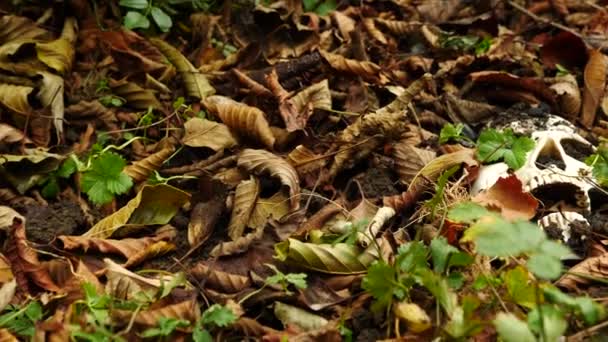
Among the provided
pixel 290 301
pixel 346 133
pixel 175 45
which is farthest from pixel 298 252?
pixel 175 45

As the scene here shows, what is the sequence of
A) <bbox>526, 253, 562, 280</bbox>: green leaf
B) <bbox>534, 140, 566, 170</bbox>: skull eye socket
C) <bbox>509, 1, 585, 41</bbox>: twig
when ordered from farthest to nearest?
<bbox>509, 1, 585, 41</bbox>: twig, <bbox>534, 140, 566, 170</bbox>: skull eye socket, <bbox>526, 253, 562, 280</bbox>: green leaf

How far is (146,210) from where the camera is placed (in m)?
2.27

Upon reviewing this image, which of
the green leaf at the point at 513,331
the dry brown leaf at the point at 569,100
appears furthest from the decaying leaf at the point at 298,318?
the dry brown leaf at the point at 569,100

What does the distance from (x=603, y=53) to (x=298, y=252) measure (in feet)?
5.33

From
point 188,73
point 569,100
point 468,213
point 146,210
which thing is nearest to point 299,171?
point 146,210

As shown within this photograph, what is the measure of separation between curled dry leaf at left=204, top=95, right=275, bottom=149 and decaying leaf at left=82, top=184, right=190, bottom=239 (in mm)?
312

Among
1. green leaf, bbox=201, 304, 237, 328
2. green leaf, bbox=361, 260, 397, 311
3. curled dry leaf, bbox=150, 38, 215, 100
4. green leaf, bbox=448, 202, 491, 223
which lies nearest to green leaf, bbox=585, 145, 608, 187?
green leaf, bbox=448, 202, 491, 223

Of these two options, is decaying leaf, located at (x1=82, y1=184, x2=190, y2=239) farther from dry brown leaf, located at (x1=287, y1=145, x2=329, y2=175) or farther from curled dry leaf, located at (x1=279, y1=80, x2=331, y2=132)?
curled dry leaf, located at (x1=279, y1=80, x2=331, y2=132)

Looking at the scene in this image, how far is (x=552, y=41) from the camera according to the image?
9.73ft

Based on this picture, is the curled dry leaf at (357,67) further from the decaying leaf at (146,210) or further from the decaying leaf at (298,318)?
the decaying leaf at (298,318)

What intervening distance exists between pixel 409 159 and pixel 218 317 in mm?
853

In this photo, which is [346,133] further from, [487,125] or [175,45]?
[175,45]

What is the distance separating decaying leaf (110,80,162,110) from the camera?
2697mm

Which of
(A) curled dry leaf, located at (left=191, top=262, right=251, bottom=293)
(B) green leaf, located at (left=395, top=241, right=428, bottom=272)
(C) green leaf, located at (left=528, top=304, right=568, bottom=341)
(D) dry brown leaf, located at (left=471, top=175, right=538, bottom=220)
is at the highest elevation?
(C) green leaf, located at (left=528, top=304, right=568, bottom=341)
